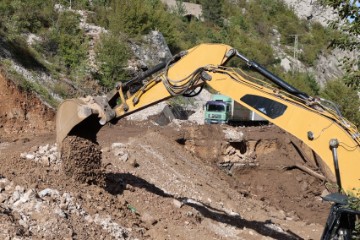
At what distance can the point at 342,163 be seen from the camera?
6.34 meters

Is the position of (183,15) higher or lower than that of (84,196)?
lower

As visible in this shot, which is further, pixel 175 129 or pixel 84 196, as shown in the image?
pixel 175 129

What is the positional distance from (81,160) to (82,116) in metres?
0.97

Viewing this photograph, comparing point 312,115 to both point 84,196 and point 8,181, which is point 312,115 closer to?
point 84,196

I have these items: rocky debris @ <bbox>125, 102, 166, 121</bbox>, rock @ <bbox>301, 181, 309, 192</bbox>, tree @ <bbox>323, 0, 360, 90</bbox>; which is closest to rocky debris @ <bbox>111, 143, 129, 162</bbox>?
rock @ <bbox>301, 181, 309, 192</bbox>

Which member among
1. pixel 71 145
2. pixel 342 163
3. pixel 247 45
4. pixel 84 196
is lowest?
pixel 247 45

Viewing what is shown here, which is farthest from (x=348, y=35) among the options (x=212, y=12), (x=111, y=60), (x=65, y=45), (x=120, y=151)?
(x=212, y=12)

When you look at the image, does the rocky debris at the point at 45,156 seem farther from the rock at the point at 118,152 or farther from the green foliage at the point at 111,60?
the green foliage at the point at 111,60

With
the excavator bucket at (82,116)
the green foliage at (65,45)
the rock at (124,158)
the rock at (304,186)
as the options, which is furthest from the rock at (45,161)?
the green foliage at (65,45)

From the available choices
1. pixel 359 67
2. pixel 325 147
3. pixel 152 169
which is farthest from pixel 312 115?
pixel 152 169

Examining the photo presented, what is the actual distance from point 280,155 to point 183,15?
43.6 metres

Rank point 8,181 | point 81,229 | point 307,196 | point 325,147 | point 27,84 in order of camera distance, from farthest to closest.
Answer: point 27,84, point 307,196, point 8,181, point 81,229, point 325,147

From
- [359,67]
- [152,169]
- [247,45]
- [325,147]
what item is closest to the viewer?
[359,67]

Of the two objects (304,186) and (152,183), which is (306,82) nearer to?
(304,186)
